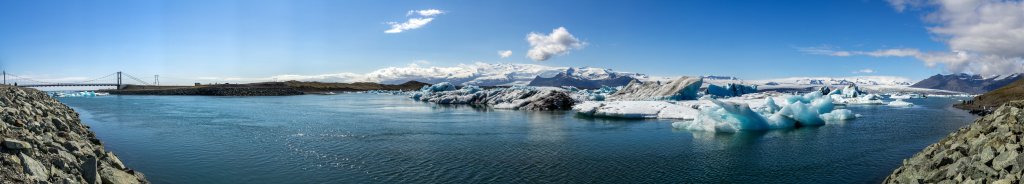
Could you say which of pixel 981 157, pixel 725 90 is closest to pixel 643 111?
pixel 981 157

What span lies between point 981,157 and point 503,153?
14089 mm

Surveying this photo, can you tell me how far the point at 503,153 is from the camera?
70.3ft

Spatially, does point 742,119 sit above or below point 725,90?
below

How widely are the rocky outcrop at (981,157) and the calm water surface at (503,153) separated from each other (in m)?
2.66

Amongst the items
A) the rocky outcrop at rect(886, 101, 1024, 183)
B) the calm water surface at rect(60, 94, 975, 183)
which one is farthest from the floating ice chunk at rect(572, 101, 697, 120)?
the rocky outcrop at rect(886, 101, 1024, 183)

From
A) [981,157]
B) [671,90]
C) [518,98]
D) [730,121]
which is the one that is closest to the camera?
[981,157]

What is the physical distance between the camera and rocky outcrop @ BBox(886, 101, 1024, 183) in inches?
411

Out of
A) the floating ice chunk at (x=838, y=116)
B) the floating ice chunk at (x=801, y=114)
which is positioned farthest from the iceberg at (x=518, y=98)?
the floating ice chunk at (x=801, y=114)

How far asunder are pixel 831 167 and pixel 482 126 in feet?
65.2

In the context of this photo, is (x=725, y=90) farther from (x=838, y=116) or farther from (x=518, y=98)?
(x=838, y=116)

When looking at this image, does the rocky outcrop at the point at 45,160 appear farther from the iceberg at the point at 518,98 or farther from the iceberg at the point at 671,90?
the iceberg at the point at 671,90

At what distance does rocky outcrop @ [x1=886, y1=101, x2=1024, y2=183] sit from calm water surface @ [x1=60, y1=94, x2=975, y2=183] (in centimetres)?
266

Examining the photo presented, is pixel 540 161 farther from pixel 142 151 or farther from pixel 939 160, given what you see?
pixel 142 151

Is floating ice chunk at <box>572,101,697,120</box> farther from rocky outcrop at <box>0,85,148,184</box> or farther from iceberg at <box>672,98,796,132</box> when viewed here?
rocky outcrop at <box>0,85,148,184</box>
